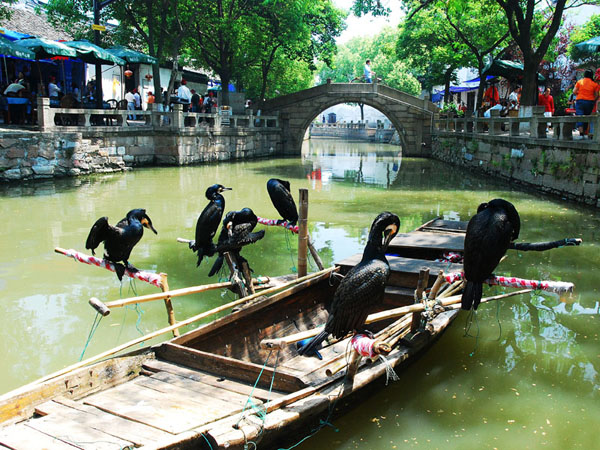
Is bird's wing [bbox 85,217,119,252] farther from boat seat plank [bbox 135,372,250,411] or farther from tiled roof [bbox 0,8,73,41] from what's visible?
tiled roof [bbox 0,8,73,41]

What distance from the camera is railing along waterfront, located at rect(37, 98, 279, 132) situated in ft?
49.8

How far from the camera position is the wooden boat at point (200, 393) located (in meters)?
3.09

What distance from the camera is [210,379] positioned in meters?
3.88

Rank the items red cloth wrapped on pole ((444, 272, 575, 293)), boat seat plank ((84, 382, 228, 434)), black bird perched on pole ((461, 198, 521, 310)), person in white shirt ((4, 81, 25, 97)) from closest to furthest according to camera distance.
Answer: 1. boat seat plank ((84, 382, 228, 434))
2. black bird perched on pole ((461, 198, 521, 310))
3. red cloth wrapped on pole ((444, 272, 575, 293))
4. person in white shirt ((4, 81, 25, 97))

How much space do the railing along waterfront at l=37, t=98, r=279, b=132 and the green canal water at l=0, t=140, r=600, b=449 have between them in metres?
2.39

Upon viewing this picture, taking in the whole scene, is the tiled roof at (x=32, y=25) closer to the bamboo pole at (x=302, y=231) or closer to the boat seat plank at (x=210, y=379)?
the bamboo pole at (x=302, y=231)

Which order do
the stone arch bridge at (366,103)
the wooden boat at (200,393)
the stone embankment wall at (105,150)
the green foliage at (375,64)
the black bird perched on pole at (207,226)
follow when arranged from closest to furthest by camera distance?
the wooden boat at (200,393) < the black bird perched on pole at (207,226) < the stone embankment wall at (105,150) < the stone arch bridge at (366,103) < the green foliage at (375,64)

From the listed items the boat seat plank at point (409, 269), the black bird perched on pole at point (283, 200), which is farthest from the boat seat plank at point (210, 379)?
the black bird perched on pole at point (283, 200)

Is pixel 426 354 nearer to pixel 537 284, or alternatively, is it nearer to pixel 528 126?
pixel 537 284

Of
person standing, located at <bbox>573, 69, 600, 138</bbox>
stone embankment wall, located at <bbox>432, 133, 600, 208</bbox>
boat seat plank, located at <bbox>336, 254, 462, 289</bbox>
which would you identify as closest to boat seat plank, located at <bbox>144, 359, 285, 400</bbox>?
boat seat plank, located at <bbox>336, 254, 462, 289</bbox>

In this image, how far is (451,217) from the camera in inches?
448

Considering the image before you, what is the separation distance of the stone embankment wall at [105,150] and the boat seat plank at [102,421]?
1218 centimetres

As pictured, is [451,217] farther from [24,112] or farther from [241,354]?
[24,112]

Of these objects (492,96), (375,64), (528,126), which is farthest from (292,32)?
(375,64)
